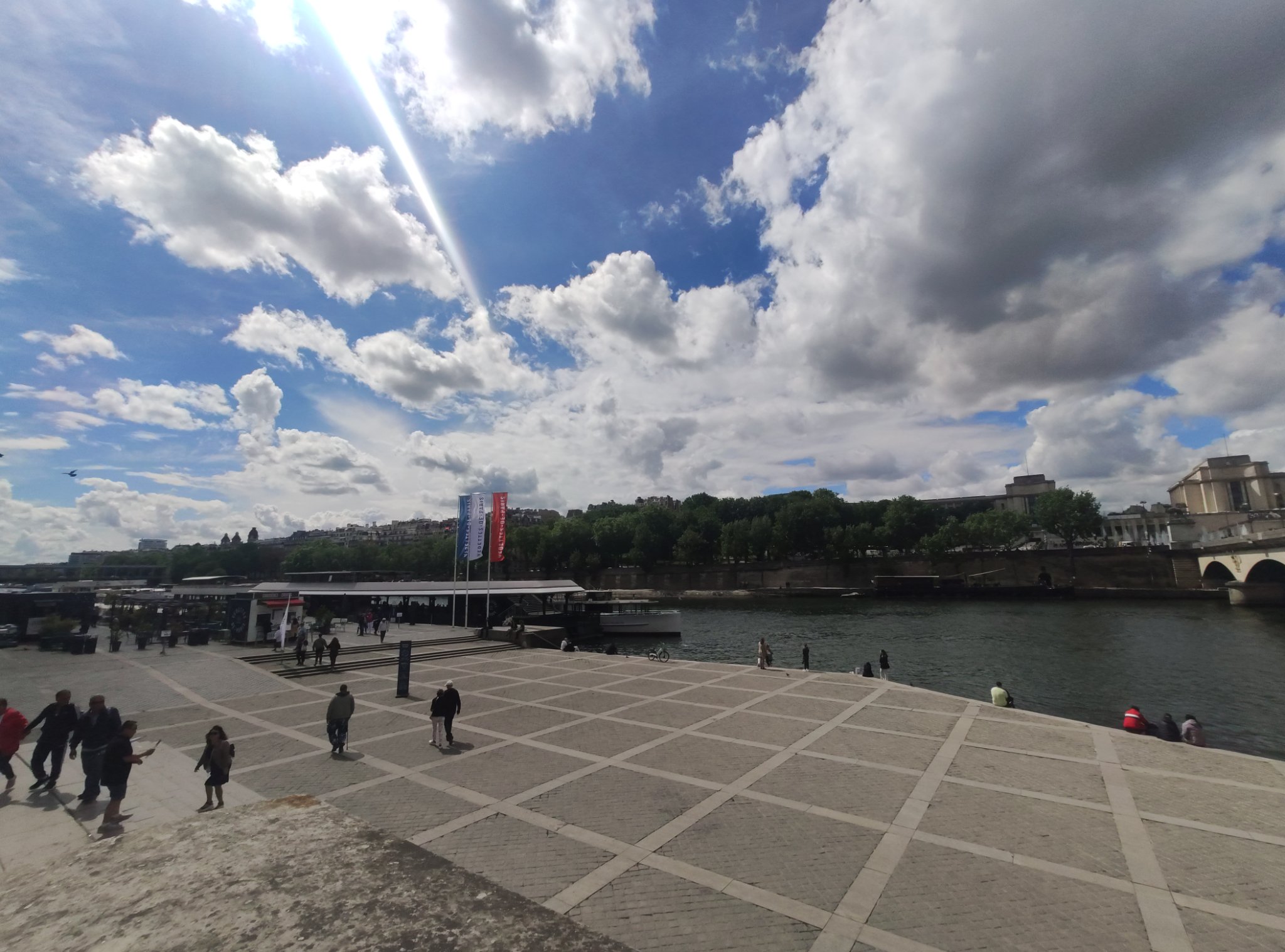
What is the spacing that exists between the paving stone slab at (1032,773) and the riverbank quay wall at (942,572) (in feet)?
300

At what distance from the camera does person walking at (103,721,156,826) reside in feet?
28.5

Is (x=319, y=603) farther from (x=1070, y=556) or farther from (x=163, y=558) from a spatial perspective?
(x=163, y=558)

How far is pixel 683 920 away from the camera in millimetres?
6629

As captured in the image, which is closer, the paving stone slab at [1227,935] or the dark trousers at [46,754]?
the paving stone slab at [1227,935]

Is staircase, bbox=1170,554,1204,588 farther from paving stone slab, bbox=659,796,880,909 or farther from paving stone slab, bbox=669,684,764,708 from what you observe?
paving stone slab, bbox=659,796,880,909

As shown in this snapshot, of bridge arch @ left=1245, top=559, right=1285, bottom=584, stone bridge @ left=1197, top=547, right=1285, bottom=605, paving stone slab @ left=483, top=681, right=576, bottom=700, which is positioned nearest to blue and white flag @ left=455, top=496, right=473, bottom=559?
paving stone slab @ left=483, top=681, right=576, bottom=700

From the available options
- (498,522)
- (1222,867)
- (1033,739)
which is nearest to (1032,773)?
(1033,739)

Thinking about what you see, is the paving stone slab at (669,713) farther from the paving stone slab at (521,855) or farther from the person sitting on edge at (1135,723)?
the person sitting on edge at (1135,723)

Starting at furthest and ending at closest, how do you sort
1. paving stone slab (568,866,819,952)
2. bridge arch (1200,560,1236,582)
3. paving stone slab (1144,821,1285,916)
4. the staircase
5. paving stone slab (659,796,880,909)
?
the staircase → bridge arch (1200,560,1236,582) → paving stone slab (659,796,880,909) → paving stone slab (1144,821,1285,916) → paving stone slab (568,866,819,952)

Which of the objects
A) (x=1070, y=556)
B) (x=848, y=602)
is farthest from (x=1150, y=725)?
(x=1070, y=556)

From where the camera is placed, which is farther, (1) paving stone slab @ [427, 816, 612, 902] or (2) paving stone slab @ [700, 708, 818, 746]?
(2) paving stone slab @ [700, 708, 818, 746]

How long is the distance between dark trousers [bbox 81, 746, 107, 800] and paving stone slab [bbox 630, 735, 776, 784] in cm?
912

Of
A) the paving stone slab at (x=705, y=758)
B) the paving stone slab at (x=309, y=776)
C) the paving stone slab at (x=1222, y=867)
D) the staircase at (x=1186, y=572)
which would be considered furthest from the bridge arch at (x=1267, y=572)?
the paving stone slab at (x=309, y=776)

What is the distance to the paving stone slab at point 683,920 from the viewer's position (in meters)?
6.20
